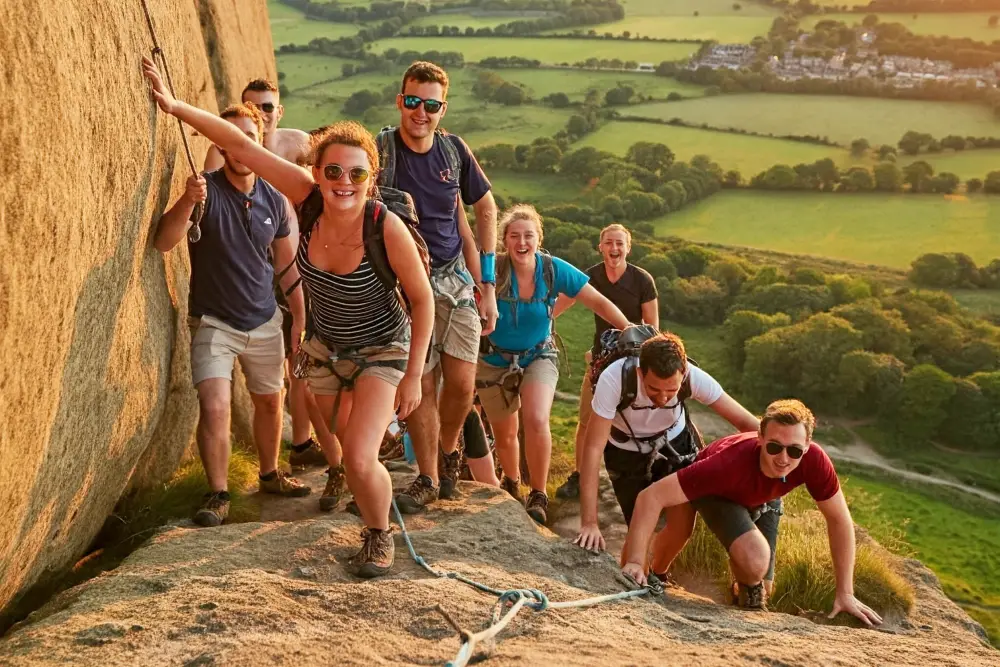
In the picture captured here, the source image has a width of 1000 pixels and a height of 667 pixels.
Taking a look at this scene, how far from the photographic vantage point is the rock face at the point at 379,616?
12.8 feet

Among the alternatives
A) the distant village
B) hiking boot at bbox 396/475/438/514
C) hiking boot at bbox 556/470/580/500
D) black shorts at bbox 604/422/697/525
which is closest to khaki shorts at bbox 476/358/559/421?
black shorts at bbox 604/422/697/525

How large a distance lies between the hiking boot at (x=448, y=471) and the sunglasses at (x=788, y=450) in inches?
93.7

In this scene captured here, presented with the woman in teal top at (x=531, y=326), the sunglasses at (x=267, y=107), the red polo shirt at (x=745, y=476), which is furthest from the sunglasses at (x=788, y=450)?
the sunglasses at (x=267, y=107)

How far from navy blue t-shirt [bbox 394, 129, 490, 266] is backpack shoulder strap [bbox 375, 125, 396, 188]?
3 cm

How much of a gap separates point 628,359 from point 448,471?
1668 mm

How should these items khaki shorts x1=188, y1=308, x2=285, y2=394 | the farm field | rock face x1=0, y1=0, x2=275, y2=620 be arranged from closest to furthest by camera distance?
rock face x1=0, y1=0, x2=275, y2=620 < khaki shorts x1=188, y1=308, x2=285, y2=394 < the farm field

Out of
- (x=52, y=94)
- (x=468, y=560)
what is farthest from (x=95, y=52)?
(x=468, y=560)

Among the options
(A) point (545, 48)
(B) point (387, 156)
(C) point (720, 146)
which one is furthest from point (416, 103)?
(A) point (545, 48)

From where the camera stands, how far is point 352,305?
4.91 metres

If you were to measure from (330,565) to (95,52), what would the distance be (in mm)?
3028

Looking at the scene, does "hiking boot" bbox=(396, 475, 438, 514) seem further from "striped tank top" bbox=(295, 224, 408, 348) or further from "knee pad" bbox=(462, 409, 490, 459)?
"striped tank top" bbox=(295, 224, 408, 348)

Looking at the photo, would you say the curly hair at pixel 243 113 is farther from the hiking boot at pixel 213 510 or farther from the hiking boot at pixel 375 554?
the hiking boot at pixel 375 554

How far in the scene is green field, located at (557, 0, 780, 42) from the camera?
Answer: 102188 mm

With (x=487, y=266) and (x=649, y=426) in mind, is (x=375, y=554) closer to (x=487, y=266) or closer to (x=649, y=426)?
(x=649, y=426)
